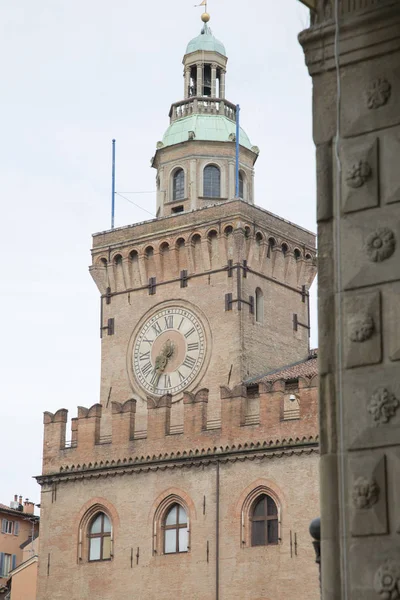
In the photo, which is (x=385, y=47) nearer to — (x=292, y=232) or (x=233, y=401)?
(x=233, y=401)

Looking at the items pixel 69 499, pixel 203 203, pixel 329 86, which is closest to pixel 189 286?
pixel 203 203

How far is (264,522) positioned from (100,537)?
600 centimetres

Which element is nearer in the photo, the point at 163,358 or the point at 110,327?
the point at 163,358

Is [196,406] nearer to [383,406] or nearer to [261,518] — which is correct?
[261,518]

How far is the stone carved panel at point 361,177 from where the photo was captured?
8703 millimetres

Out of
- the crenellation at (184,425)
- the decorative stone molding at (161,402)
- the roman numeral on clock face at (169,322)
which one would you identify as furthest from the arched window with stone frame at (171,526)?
the roman numeral on clock face at (169,322)

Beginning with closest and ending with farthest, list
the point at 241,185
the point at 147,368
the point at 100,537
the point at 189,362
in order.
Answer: the point at 100,537 → the point at 189,362 → the point at 147,368 → the point at 241,185

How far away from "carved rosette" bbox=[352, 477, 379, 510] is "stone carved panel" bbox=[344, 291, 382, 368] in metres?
0.77

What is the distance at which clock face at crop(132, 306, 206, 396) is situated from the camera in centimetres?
4169

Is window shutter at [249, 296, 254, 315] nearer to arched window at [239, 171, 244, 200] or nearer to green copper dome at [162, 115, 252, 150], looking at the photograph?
arched window at [239, 171, 244, 200]

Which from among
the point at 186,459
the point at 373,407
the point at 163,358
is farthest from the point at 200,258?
the point at 373,407

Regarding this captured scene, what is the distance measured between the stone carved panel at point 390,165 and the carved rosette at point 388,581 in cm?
237

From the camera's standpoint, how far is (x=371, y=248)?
28.1ft

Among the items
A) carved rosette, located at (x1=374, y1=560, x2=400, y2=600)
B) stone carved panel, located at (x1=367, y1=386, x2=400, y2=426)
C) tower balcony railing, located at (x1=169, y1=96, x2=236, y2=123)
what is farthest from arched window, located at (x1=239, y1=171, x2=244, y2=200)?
carved rosette, located at (x1=374, y1=560, x2=400, y2=600)
